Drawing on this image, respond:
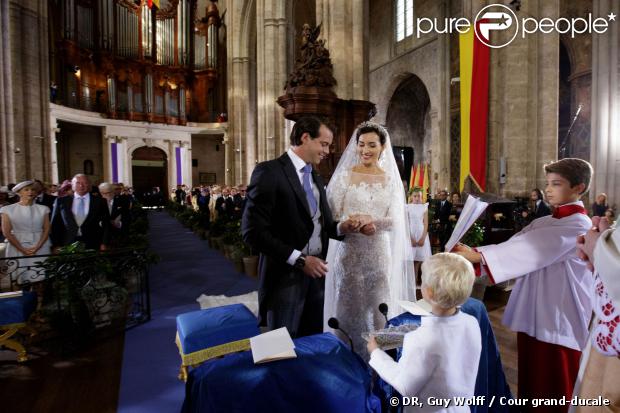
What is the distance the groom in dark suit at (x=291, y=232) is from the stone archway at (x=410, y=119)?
17.2 metres

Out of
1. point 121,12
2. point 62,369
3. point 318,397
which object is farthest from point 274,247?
point 121,12

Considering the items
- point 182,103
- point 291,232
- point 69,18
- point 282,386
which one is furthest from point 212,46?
point 282,386

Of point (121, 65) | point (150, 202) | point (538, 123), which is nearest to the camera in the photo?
point (538, 123)

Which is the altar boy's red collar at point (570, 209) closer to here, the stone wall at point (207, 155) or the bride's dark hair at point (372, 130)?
the bride's dark hair at point (372, 130)

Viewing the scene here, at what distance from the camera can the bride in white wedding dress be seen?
107 inches

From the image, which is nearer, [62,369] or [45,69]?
[62,369]

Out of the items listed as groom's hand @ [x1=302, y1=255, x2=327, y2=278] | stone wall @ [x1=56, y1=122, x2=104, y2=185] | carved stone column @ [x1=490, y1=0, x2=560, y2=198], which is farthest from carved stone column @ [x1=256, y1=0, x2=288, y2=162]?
stone wall @ [x1=56, y1=122, x2=104, y2=185]

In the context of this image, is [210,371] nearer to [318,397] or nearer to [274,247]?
[318,397]

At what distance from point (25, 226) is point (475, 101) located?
820 cm

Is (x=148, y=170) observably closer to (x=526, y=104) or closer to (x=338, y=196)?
(x=526, y=104)

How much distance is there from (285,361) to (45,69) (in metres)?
15.5

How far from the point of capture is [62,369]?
324cm

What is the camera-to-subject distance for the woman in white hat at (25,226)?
4480mm

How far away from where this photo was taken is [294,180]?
2.16m
